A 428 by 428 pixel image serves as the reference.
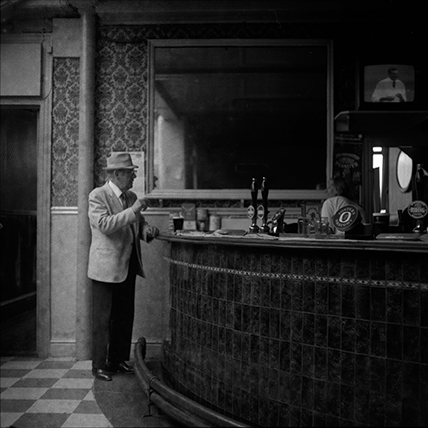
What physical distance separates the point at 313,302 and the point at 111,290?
6.17 feet

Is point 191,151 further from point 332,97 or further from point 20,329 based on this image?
point 20,329

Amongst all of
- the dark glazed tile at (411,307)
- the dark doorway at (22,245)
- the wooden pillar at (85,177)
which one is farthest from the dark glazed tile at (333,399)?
the wooden pillar at (85,177)

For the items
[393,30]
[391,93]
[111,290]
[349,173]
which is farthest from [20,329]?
[393,30]

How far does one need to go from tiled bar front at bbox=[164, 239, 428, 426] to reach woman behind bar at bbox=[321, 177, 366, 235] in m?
1.50

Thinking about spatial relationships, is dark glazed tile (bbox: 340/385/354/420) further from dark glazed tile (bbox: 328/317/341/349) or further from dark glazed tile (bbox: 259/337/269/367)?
dark glazed tile (bbox: 259/337/269/367)

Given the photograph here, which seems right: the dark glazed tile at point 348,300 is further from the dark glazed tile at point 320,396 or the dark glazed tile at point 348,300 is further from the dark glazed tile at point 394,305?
the dark glazed tile at point 320,396

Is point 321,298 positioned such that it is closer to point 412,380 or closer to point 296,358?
point 296,358

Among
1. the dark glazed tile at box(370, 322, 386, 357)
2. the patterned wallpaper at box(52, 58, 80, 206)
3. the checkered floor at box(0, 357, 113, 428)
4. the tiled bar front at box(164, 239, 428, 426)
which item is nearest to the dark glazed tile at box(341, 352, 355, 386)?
the tiled bar front at box(164, 239, 428, 426)

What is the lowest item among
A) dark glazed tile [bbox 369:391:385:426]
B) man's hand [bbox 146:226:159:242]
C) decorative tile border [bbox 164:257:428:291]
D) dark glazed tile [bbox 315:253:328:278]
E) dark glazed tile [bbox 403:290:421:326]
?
dark glazed tile [bbox 369:391:385:426]

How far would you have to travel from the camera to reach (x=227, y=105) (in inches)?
188

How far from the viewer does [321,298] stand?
2557mm

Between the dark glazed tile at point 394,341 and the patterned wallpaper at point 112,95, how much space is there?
8.38ft

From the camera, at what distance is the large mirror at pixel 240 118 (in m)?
4.72

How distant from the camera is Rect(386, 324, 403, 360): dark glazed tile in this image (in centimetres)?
233
